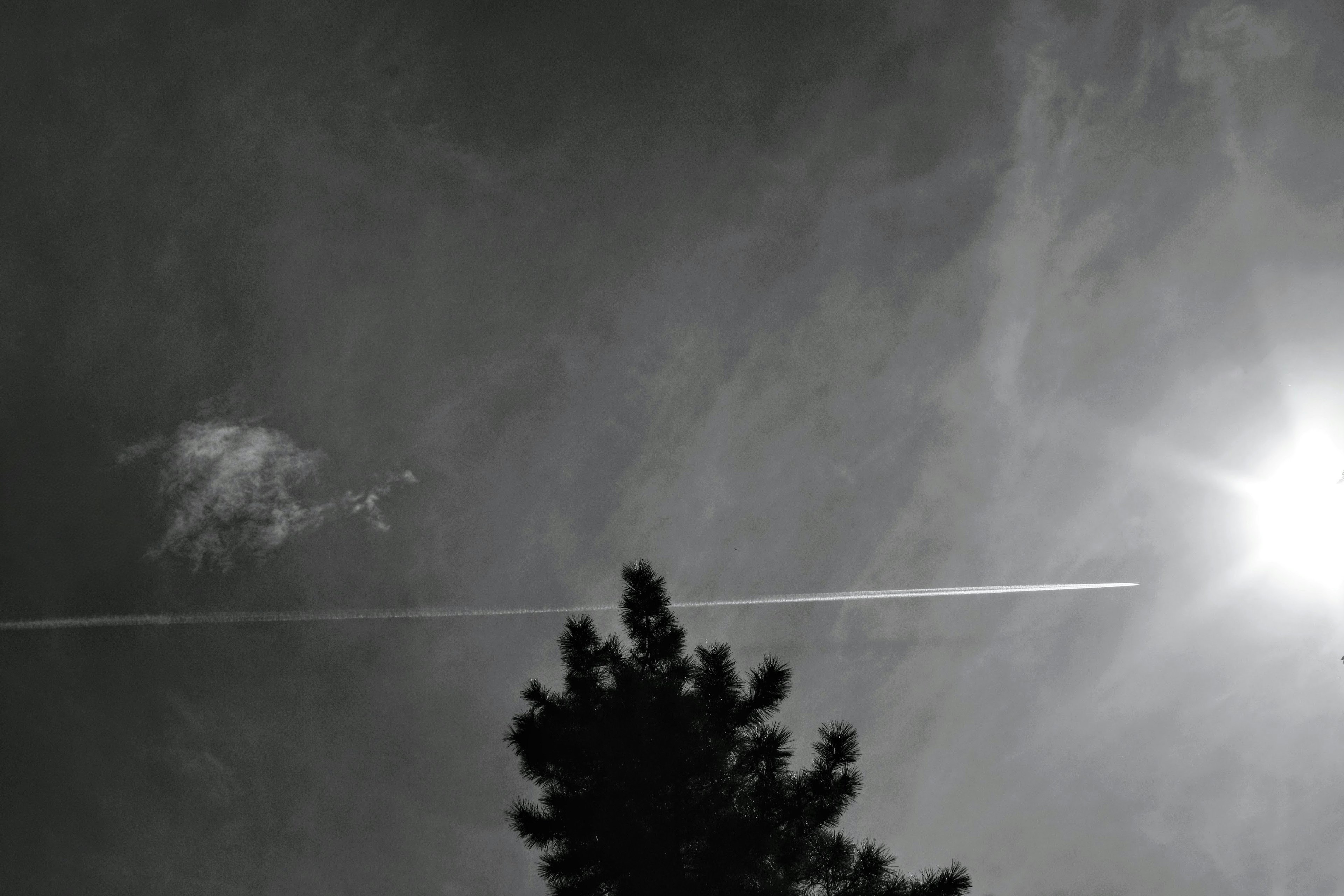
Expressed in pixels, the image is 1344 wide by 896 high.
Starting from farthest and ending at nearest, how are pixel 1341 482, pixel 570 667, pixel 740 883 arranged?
1. pixel 1341 482
2. pixel 570 667
3. pixel 740 883

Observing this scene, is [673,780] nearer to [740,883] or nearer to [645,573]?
[740,883]

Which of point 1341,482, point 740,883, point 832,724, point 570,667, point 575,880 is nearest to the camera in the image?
point 740,883

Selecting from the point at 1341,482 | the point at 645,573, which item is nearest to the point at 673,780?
the point at 645,573

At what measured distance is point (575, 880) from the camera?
12.1 metres

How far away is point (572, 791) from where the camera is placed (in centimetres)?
1276

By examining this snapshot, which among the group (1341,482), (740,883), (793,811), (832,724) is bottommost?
(740,883)

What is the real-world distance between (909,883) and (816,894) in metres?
1.68

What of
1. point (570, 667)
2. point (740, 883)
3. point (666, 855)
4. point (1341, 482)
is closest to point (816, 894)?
point (740, 883)

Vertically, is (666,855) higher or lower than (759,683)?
lower

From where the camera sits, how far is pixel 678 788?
1182 cm

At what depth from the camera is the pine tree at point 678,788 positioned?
11.5m

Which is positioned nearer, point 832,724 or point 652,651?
point 832,724

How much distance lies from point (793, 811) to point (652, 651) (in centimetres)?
391

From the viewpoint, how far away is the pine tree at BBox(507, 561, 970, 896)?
1151 cm
